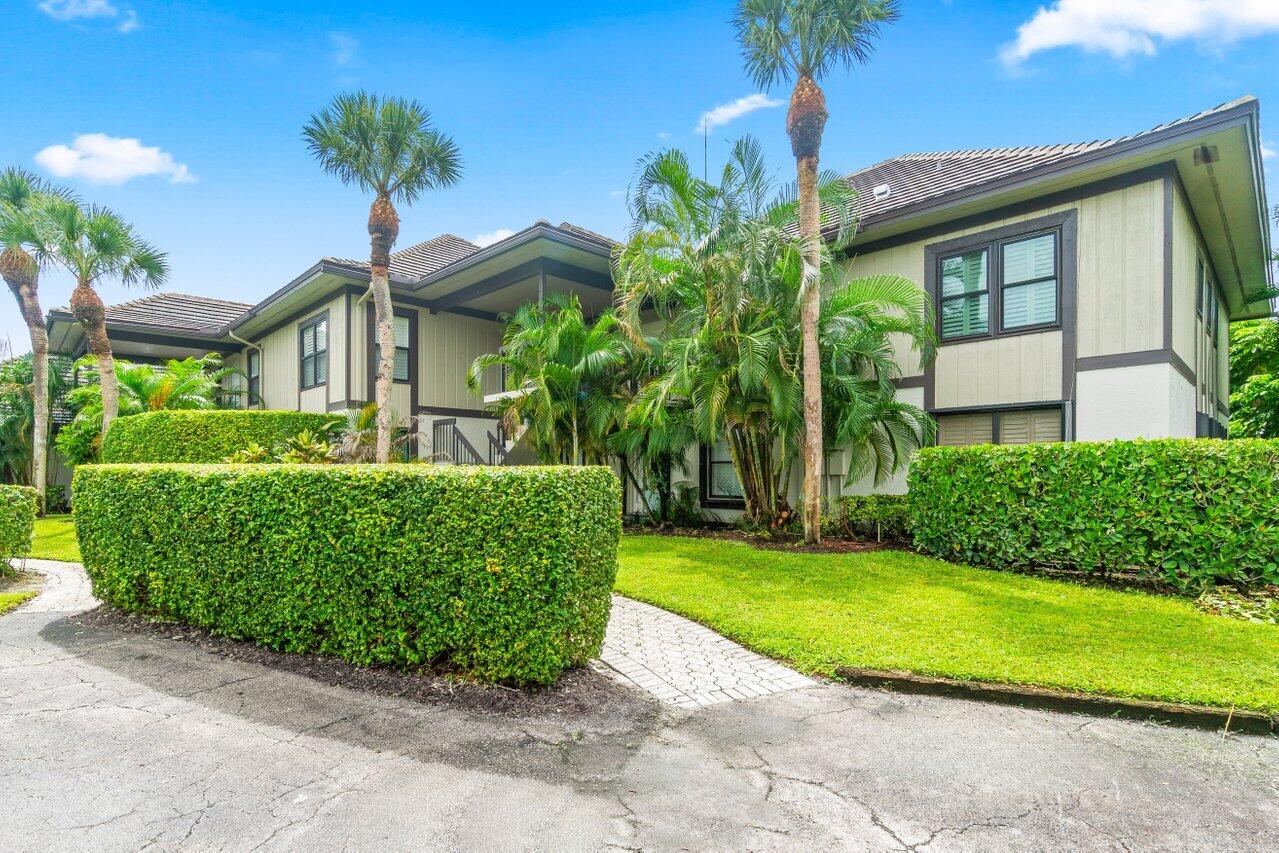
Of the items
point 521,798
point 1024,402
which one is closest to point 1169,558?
point 1024,402

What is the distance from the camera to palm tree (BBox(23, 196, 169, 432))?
1307 cm

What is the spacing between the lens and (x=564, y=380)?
10664 millimetres

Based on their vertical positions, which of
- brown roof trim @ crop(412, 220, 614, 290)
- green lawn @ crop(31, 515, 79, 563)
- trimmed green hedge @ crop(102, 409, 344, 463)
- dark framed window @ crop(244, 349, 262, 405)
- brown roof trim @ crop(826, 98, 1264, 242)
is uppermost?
brown roof trim @ crop(826, 98, 1264, 242)

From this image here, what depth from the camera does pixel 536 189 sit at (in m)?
15.0

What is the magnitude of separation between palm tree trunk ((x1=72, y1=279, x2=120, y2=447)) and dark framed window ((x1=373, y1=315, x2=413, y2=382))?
5872mm

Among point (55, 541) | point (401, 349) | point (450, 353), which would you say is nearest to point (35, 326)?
point (55, 541)

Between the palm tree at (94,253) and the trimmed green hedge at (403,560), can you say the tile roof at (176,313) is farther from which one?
the trimmed green hedge at (403,560)

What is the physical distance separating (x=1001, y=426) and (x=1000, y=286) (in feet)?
6.74

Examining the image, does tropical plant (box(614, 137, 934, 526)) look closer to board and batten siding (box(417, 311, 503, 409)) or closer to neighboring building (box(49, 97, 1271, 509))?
neighboring building (box(49, 97, 1271, 509))

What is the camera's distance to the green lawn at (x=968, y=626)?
4.21 m

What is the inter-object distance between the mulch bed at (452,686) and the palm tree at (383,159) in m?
5.28

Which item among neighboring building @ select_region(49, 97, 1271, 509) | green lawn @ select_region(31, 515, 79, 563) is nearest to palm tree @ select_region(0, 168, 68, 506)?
green lawn @ select_region(31, 515, 79, 563)

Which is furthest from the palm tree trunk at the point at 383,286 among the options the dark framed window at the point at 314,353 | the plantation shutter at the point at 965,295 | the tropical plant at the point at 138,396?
the plantation shutter at the point at 965,295

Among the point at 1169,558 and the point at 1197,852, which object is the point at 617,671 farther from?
the point at 1169,558
